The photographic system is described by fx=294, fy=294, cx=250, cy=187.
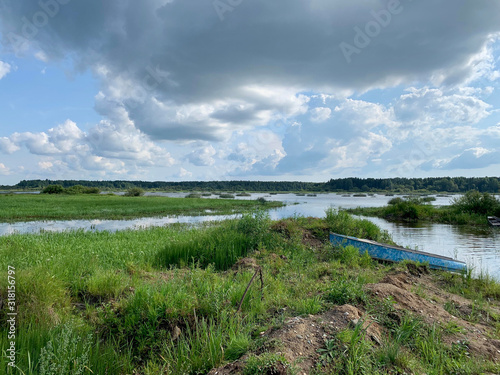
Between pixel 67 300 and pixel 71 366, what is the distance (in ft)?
7.21

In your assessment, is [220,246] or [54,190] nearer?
[220,246]

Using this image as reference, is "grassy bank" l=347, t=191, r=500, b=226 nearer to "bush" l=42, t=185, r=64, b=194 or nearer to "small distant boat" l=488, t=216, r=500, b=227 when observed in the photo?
"small distant boat" l=488, t=216, r=500, b=227

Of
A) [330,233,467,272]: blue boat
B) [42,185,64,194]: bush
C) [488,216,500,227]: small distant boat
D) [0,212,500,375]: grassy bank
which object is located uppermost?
[42,185,64,194]: bush

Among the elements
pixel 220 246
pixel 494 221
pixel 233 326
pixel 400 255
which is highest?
pixel 233 326

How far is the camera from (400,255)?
10.9 m

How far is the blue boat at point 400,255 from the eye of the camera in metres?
9.97

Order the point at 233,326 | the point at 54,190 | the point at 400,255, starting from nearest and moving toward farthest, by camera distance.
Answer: the point at 233,326 < the point at 400,255 < the point at 54,190

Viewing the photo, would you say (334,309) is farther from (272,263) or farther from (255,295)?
(272,263)

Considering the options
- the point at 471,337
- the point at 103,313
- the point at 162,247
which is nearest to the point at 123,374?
the point at 103,313

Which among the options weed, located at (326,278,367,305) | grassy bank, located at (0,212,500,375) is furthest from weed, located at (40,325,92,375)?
weed, located at (326,278,367,305)

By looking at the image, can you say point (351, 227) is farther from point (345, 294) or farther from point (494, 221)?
point (494, 221)

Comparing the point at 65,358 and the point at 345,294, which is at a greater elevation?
the point at 345,294

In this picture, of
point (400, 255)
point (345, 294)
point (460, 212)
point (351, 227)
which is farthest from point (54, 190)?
point (345, 294)

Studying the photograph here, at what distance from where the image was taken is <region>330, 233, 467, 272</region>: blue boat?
997cm
